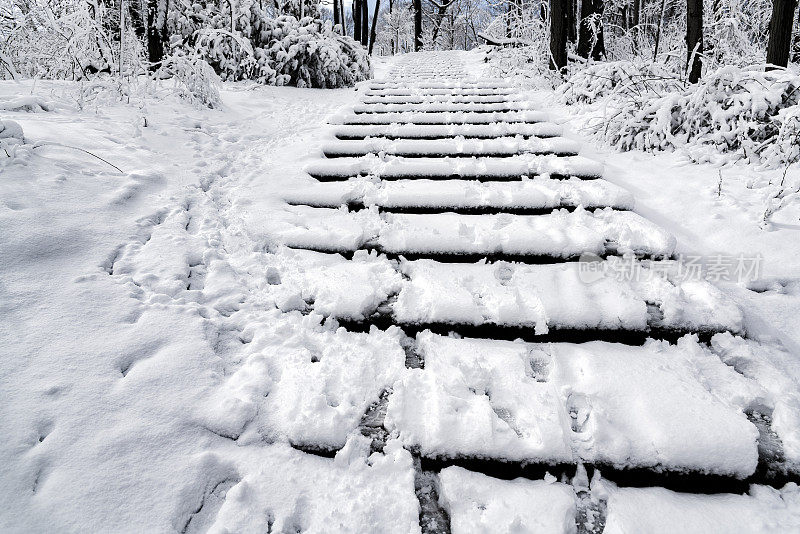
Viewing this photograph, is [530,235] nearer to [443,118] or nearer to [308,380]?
[308,380]

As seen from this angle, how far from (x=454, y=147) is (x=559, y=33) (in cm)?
400

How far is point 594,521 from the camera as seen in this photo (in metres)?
0.89

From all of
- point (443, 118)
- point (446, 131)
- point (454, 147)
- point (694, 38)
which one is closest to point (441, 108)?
point (443, 118)

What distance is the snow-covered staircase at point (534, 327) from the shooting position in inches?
38.6

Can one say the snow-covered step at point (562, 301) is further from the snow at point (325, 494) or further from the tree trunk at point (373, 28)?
the tree trunk at point (373, 28)

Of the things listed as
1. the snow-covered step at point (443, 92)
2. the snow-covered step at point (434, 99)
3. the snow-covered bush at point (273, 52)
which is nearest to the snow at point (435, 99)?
the snow-covered step at point (434, 99)

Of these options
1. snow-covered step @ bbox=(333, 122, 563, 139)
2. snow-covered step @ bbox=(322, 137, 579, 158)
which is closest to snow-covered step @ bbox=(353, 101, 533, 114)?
snow-covered step @ bbox=(333, 122, 563, 139)

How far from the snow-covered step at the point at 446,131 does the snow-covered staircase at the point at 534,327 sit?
0.89 metres

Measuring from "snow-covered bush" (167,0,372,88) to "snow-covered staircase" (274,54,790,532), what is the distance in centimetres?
370

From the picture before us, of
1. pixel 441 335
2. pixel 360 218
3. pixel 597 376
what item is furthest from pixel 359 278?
pixel 597 376

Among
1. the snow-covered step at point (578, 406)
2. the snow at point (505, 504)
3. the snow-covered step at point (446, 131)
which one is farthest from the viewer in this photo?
the snow-covered step at point (446, 131)

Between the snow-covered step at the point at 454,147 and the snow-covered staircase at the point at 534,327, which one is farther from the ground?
the snow-covered step at the point at 454,147

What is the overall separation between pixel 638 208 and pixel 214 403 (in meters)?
2.06

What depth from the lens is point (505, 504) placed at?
900 mm
